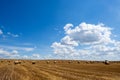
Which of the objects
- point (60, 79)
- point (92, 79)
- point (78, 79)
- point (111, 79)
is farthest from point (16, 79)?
point (111, 79)

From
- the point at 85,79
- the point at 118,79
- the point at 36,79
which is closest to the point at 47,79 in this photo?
the point at 36,79

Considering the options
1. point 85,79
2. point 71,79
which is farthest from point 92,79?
point 71,79

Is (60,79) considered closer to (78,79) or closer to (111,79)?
(78,79)

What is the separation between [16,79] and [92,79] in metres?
10.7

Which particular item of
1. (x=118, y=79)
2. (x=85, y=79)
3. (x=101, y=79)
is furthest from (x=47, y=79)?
(x=118, y=79)

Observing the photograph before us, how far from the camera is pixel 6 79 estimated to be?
29422 mm

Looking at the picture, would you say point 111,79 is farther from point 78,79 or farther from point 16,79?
point 16,79

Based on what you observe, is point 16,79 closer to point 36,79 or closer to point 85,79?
point 36,79

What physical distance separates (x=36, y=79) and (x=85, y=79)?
6876 mm

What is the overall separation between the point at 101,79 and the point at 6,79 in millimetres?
13279

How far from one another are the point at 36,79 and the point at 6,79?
4215 millimetres

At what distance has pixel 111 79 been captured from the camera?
29125 millimetres

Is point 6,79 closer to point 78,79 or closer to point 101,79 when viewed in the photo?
point 78,79

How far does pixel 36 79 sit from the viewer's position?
29.5 meters
